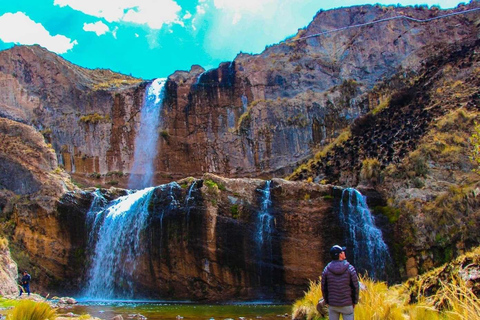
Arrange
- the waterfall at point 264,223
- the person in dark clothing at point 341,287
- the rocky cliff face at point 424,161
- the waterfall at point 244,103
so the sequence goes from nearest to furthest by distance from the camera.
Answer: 1. the person in dark clothing at point 341,287
2. the rocky cliff face at point 424,161
3. the waterfall at point 264,223
4. the waterfall at point 244,103

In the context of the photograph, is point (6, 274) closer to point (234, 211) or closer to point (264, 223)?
point (234, 211)

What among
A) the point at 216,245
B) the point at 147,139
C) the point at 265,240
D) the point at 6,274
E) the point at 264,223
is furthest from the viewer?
the point at 147,139

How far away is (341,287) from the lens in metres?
6.71

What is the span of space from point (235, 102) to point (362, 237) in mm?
30429

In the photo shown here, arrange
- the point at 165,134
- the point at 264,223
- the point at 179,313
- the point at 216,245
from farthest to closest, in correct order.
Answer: the point at 165,134 < the point at 264,223 < the point at 216,245 < the point at 179,313

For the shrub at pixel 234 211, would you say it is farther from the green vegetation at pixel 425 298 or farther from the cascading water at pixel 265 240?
the green vegetation at pixel 425 298

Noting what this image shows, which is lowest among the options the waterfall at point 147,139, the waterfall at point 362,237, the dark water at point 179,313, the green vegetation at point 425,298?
the dark water at point 179,313

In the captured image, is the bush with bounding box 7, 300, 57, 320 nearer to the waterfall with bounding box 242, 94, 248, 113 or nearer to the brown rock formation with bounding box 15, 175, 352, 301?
the brown rock formation with bounding box 15, 175, 352, 301

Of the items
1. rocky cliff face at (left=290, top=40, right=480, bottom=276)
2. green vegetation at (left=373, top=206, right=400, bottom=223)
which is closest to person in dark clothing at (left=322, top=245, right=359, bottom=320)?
rocky cliff face at (left=290, top=40, right=480, bottom=276)

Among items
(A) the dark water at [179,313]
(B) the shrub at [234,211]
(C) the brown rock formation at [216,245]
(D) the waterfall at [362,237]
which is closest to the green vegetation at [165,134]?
(C) the brown rock formation at [216,245]

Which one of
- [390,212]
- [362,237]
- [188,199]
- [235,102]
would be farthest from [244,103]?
[362,237]

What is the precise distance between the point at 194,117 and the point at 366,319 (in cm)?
4667

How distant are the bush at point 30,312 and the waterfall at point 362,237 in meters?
20.3

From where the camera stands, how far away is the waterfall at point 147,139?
51062 mm
